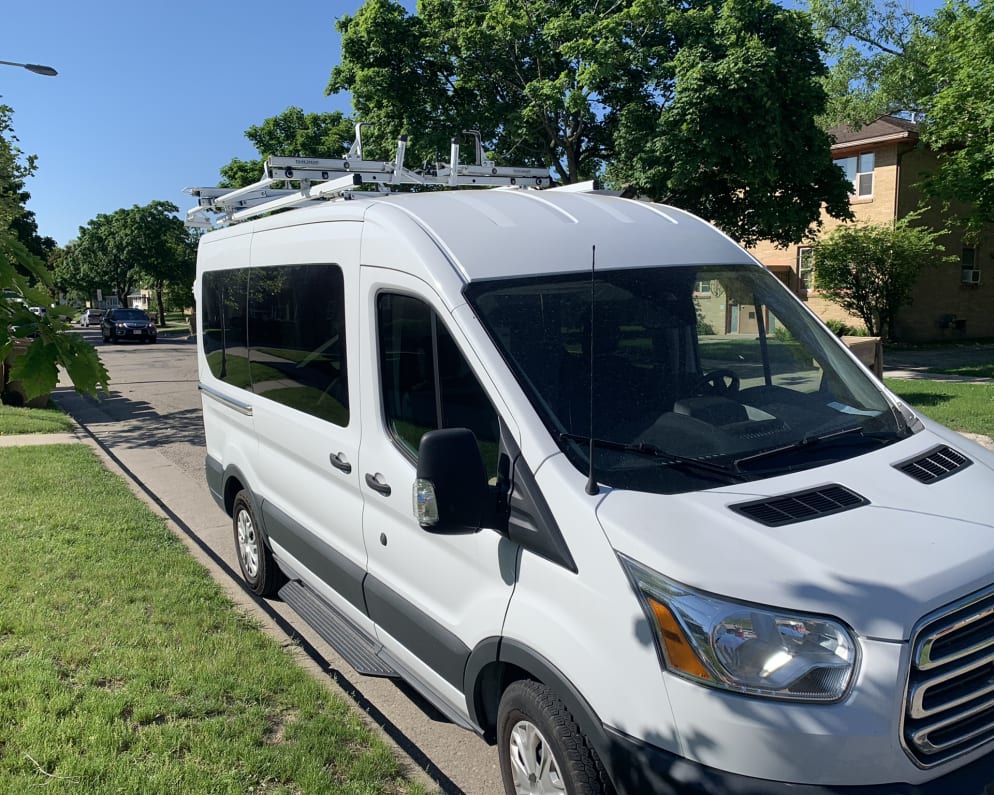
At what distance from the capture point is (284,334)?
4.54 m

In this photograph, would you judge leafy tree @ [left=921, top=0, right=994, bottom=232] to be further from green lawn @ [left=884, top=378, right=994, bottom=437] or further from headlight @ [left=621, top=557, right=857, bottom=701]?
headlight @ [left=621, top=557, right=857, bottom=701]

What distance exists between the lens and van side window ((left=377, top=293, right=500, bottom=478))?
2.93 meters

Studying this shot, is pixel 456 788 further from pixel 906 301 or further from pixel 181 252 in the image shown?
pixel 181 252

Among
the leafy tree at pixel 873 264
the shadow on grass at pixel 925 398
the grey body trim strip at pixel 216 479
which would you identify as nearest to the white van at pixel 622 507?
the grey body trim strip at pixel 216 479

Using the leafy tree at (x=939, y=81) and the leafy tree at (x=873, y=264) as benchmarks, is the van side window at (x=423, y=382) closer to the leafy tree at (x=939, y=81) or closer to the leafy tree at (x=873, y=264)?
the leafy tree at (x=939, y=81)

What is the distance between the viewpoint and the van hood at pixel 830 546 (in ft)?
6.89

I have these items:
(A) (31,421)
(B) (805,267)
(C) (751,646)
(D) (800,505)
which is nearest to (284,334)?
(D) (800,505)

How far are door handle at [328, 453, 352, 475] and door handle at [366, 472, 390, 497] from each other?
0.70ft

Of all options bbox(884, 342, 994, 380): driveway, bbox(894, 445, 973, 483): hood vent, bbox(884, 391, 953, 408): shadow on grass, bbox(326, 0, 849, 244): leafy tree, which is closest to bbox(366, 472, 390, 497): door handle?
bbox(894, 445, 973, 483): hood vent

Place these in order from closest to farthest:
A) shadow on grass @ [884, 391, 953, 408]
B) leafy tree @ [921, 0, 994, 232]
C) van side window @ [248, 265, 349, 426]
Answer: van side window @ [248, 265, 349, 426], shadow on grass @ [884, 391, 953, 408], leafy tree @ [921, 0, 994, 232]

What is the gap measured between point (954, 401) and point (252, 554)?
10.8 metres

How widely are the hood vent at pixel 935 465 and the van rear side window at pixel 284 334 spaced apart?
2317mm

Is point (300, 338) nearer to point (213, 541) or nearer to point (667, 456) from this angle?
point (667, 456)

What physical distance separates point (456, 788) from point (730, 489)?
1785 mm
